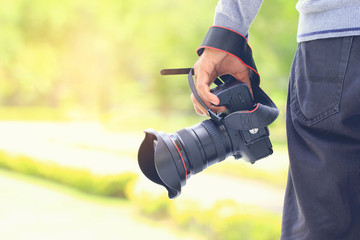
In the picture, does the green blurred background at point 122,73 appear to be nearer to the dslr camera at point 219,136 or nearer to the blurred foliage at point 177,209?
the blurred foliage at point 177,209

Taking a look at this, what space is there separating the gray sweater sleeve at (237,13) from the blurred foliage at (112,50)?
13.2 feet

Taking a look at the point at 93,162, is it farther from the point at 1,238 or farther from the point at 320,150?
the point at 320,150

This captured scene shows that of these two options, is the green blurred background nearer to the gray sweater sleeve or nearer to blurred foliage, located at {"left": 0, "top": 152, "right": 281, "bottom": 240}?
blurred foliage, located at {"left": 0, "top": 152, "right": 281, "bottom": 240}

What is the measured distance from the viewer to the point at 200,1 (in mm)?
5383

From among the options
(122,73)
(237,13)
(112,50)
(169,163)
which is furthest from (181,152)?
(122,73)

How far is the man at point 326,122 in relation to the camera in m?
0.52

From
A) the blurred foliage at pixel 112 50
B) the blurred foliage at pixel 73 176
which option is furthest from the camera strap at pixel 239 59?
the blurred foliage at pixel 112 50

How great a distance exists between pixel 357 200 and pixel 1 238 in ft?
10.9

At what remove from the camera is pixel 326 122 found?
532 mm

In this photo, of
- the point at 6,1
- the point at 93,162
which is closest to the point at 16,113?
the point at 6,1

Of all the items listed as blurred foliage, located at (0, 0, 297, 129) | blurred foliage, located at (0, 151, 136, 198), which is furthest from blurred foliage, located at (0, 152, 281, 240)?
blurred foliage, located at (0, 0, 297, 129)

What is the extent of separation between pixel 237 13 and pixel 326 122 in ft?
0.86

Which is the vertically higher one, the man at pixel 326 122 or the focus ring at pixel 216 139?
the man at pixel 326 122

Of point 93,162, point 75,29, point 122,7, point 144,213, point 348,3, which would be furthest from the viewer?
point 75,29
